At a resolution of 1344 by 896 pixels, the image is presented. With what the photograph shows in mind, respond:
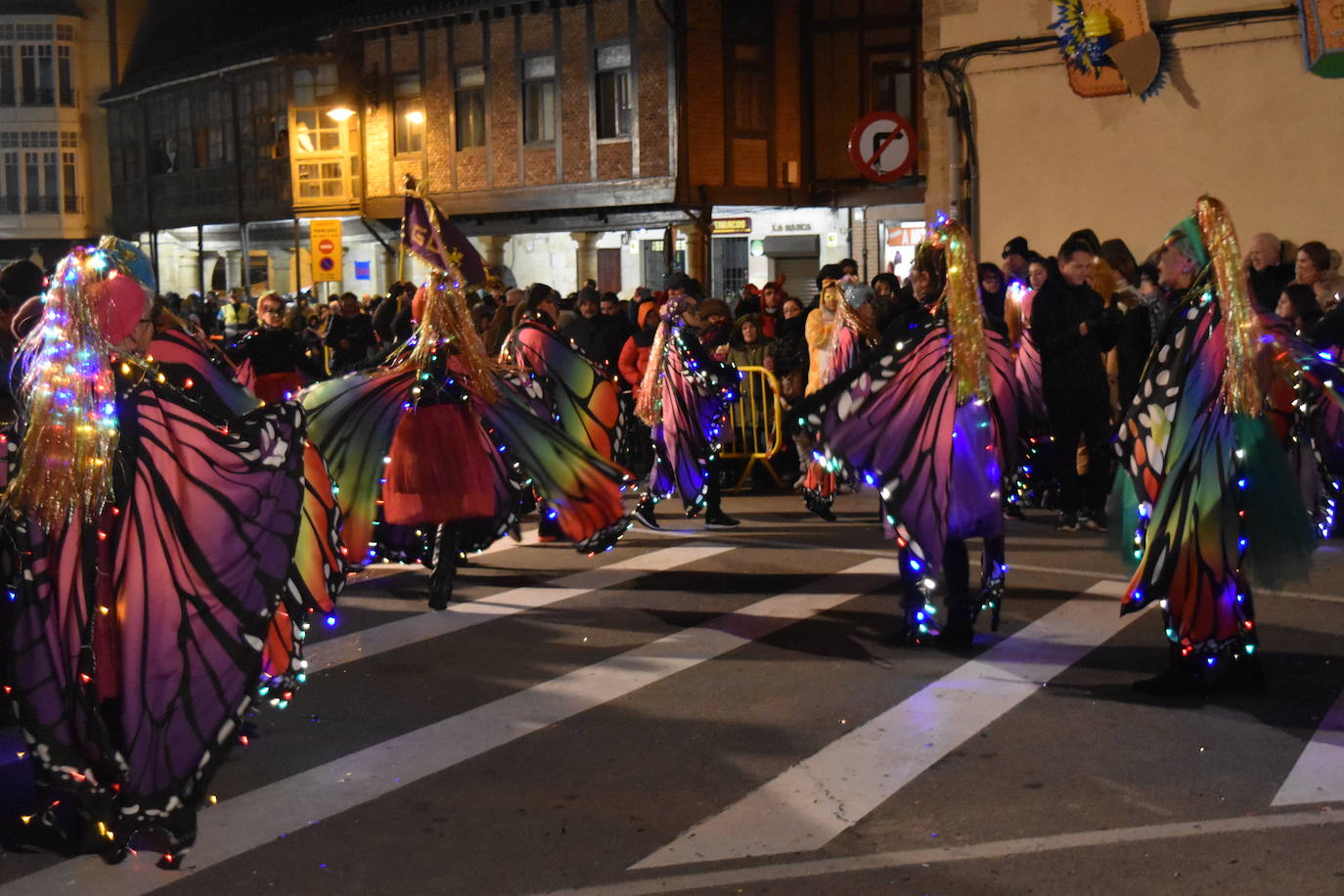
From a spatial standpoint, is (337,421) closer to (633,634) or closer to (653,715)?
(633,634)

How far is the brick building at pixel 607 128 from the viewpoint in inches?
1139

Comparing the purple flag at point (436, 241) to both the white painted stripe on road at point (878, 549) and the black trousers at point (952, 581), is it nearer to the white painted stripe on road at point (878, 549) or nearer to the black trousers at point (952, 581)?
the black trousers at point (952, 581)

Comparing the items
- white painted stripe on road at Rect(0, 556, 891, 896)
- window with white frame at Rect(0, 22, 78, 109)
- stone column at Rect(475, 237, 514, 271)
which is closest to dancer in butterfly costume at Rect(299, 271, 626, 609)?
white painted stripe on road at Rect(0, 556, 891, 896)

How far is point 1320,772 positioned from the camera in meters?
5.64

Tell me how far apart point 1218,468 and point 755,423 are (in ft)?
24.7


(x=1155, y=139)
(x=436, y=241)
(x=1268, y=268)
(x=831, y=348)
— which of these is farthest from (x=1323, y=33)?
(x=436, y=241)

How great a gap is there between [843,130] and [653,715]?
24.1 metres

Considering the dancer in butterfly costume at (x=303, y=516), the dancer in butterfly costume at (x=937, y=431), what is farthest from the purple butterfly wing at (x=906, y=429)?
the dancer in butterfly costume at (x=303, y=516)

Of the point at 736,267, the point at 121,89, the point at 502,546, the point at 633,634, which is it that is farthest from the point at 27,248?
the point at 633,634

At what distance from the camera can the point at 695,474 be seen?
11531 millimetres

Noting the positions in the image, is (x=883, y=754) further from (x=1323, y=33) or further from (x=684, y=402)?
(x=1323, y=33)

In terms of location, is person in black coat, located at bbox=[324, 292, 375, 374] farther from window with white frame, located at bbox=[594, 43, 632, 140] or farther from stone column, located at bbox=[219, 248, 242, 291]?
stone column, located at bbox=[219, 248, 242, 291]

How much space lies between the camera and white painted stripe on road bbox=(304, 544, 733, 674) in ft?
26.0

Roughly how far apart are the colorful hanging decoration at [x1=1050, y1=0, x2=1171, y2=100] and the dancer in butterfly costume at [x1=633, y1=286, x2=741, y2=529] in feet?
23.8
